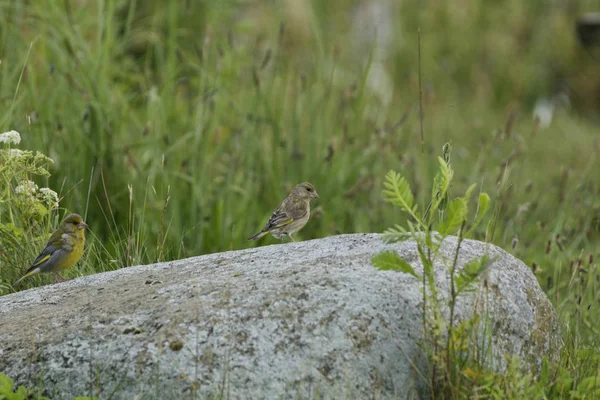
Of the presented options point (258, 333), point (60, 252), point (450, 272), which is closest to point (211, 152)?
point (60, 252)

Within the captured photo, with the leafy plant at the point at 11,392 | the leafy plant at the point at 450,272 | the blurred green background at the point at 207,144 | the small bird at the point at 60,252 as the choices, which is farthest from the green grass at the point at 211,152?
the leafy plant at the point at 11,392

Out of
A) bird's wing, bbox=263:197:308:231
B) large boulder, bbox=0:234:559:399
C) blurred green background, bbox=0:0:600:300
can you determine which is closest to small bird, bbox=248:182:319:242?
bird's wing, bbox=263:197:308:231

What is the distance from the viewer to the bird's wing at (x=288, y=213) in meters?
4.97

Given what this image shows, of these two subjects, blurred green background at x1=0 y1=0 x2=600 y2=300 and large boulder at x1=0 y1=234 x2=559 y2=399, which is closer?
large boulder at x1=0 y1=234 x2=559 y2=399

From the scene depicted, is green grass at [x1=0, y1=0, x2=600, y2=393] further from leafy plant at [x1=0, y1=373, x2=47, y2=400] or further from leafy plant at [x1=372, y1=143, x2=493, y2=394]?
leafy plant at [x1=0, y1=373, x2=47, y2=400]

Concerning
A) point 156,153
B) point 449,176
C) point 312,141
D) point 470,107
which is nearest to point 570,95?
point 470,107

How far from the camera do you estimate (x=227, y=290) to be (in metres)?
3.25

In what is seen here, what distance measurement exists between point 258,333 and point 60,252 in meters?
1.29

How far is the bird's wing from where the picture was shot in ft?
16.3

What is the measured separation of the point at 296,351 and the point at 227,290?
379 mm

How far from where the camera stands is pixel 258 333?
10.1 ft

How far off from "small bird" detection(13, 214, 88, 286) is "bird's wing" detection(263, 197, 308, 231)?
1255mm

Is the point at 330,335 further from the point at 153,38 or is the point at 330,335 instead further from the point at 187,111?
the point at 153,38

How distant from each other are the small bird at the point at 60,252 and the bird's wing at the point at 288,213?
1.26m
